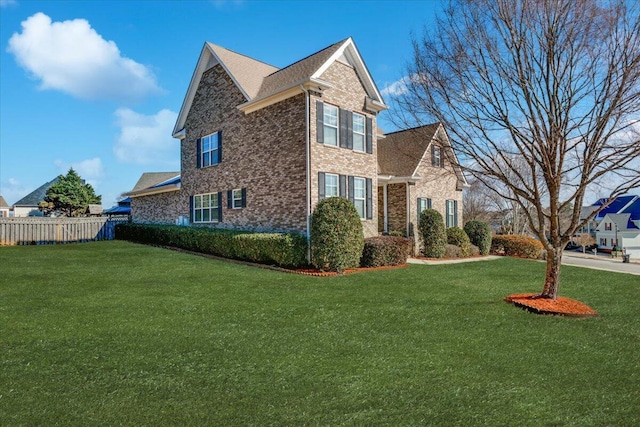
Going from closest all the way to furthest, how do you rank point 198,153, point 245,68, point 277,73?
point 277,73, point 245,68, point 198,153

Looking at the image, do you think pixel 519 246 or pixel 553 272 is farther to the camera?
pixel 519 246

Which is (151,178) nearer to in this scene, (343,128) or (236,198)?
(236,198)

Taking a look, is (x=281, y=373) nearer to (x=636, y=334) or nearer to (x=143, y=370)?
(x=143, y=370)

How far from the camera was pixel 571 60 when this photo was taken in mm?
7492

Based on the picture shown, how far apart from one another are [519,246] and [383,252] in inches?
436

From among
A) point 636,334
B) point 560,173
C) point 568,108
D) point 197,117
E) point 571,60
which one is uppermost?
point 197,117

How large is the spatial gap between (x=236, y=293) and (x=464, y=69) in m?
7.11

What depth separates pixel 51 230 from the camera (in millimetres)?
21062

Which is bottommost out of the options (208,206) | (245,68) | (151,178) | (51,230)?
(51,230)

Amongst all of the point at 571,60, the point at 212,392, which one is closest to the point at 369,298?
the point at 212,392

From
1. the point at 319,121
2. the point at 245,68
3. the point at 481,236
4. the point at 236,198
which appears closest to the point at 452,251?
the point at 481,236

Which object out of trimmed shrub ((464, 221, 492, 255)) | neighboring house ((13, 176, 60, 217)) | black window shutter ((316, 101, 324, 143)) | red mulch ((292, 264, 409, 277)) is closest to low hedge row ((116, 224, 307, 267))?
red mulch ((292, 264, 409, 277))

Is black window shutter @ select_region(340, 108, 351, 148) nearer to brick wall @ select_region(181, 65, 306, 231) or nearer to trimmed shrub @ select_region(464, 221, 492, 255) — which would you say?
brick wall @ select_region(181, 65, 306, 231)

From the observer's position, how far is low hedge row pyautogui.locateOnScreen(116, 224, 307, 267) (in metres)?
12.9
